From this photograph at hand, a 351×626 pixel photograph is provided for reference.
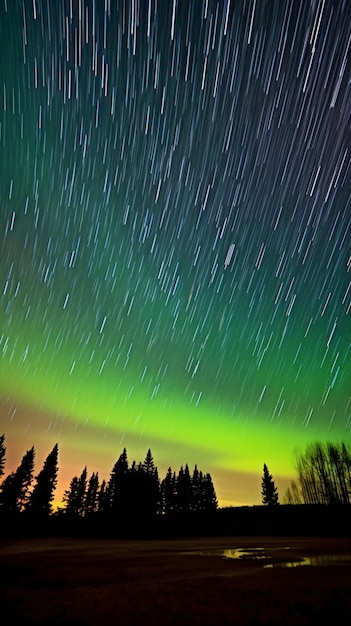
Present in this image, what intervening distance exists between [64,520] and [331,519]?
4676 cm

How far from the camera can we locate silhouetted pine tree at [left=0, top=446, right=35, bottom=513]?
63225 mm

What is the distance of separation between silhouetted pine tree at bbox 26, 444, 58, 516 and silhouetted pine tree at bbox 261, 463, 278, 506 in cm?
5681

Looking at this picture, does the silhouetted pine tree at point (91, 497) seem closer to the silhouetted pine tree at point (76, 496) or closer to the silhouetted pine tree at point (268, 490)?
the silhouetted pine tree at point (76, 496)

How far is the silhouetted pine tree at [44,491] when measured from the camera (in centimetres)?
6538

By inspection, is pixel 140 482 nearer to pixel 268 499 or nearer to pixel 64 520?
pixel 64 520

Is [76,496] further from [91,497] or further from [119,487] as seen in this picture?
[119,487]

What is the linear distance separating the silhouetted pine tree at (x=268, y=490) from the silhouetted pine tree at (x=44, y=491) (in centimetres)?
5681

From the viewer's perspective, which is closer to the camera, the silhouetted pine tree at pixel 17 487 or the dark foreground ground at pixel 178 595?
the dark foreground ground at pixel 178 595

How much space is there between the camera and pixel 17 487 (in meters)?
64.9

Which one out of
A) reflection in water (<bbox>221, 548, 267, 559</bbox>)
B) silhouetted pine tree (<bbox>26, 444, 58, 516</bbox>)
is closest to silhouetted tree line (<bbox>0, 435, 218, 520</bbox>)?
silhouetted pine tree (<bbox>26, 444, 58, 516</bbox>)

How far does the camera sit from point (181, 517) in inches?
2378

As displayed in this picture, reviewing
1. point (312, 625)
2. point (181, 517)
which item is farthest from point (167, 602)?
point (181, 517)

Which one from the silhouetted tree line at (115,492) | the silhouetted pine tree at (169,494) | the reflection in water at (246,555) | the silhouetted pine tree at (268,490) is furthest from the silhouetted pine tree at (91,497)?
the reflection in water at (246,555)

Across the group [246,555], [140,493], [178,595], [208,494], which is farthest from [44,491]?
[178,595]
